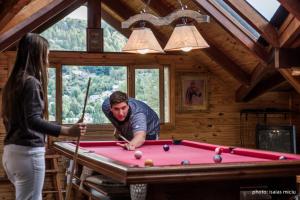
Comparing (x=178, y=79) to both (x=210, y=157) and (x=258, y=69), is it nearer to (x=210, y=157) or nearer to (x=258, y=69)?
(x=258, y=69)

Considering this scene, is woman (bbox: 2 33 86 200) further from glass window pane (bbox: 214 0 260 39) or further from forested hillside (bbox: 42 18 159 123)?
forested hillside (bbox: 42 18 159 123)

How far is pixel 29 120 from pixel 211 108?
18.3ft

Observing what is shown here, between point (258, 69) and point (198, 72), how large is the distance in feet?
3.98

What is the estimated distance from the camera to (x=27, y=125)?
9.38 ft

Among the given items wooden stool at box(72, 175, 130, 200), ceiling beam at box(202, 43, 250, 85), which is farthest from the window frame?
wooden stool at box(72, 175, 130, 200)

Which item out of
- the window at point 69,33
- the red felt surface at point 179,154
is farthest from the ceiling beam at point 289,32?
the window at point 69,33

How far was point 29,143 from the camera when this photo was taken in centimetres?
285

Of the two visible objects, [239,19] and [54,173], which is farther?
[54,173]

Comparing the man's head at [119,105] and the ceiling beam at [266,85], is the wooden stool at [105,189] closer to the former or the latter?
the man's head at [119,105]

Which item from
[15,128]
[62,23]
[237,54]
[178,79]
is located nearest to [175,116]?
[178,79]

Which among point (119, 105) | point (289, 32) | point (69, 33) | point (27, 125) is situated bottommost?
point (27, 125)

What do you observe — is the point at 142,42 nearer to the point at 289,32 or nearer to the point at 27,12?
the point at 289,32

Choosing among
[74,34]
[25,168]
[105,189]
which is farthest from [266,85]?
[25,168]

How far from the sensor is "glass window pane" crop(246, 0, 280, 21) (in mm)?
5992
